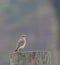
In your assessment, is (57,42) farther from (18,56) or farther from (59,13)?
(18,56)

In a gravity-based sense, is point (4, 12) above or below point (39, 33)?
above

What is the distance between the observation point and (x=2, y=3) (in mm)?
4625

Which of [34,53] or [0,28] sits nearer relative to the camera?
[34,53]

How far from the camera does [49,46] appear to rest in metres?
4.53

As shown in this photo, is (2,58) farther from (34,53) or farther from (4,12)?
(34,53)

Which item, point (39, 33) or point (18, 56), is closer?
point (18, 56)

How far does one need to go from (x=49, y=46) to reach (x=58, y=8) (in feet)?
1.88

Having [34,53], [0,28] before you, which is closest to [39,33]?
[0,28]

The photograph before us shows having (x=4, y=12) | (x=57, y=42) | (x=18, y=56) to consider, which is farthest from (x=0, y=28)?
(x=18, y=56)

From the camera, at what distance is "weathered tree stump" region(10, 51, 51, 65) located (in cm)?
196

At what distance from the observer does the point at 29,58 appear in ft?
6.46

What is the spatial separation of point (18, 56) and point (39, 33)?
262 centimetres

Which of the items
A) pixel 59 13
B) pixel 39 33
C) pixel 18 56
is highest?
pixel 59 13

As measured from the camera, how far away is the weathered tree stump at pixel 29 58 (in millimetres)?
1964
